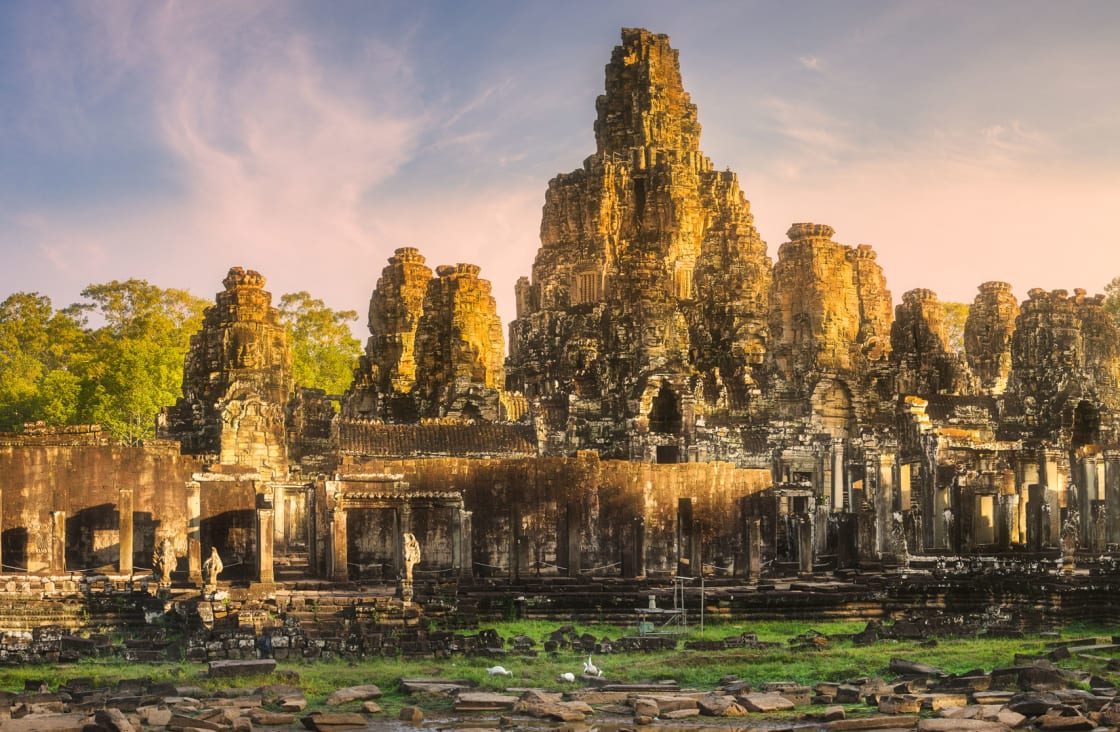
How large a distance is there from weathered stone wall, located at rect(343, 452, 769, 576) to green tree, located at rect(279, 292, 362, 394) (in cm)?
3427

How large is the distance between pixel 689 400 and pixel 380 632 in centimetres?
1939

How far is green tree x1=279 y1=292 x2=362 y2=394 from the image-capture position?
68.6m

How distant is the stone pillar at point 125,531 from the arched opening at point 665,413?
54.8 ft

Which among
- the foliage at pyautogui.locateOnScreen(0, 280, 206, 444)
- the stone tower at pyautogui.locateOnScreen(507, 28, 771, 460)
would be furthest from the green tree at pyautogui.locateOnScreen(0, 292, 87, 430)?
the stone tower at pyautogui.locateOnScreen(507, 28, 771, 460)

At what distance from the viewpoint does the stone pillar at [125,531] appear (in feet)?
105

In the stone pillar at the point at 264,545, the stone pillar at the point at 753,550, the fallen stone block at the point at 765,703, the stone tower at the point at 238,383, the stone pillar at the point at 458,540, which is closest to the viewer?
the fallen stone block at the point at 765,703

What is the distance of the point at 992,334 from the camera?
5681cm

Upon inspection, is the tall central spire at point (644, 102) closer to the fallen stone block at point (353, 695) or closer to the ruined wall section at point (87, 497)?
the ruined wall section at point (87, 497)

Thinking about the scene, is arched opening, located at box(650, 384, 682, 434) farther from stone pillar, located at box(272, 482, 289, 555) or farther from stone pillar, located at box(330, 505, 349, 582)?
stone pillar, located at box(330, 505, 349, 582)

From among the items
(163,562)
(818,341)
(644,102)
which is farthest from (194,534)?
(644,102)

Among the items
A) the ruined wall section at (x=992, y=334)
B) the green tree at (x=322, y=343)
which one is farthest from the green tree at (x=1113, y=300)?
the green tree at (x=322, y=343)

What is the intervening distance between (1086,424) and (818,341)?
7.79m

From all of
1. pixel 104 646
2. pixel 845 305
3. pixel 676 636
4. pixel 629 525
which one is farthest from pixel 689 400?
pixel 104 646

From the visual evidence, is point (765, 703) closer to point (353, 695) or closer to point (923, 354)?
point (353, 695)
